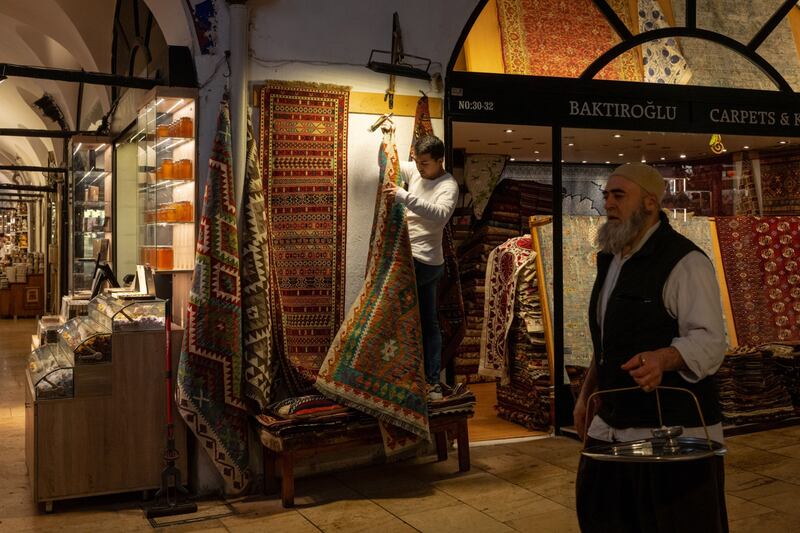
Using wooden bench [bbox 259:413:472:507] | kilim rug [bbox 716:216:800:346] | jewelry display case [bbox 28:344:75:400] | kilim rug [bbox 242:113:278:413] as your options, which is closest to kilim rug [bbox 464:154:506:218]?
kilim rug [bbox 716:216:800:346]

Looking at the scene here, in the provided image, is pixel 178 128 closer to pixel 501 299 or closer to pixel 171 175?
pixel 171 175

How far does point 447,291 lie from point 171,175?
194 cm

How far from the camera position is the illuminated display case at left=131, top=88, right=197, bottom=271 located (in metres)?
5.26

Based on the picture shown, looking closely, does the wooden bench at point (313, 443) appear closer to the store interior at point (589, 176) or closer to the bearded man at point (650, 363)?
the store interior at point (589, 176)

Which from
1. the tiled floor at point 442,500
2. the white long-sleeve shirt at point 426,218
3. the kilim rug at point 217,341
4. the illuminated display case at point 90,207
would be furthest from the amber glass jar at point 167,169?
the illuminated display case at point 90,207

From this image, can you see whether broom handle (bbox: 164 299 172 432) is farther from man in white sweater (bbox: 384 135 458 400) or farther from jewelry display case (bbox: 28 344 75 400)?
man in white sweater (bbox: 384 135 458 400)

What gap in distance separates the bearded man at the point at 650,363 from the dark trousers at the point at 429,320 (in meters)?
2.43

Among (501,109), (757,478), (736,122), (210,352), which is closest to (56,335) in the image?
(210,352)

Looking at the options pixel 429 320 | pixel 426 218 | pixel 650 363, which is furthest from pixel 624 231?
pixel 429 320

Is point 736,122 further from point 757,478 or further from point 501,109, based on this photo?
point 757,478

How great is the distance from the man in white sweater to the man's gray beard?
91.2 inches

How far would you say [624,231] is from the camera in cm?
311

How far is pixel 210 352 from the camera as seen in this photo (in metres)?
4.93

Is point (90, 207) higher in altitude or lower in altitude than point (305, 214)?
higher
